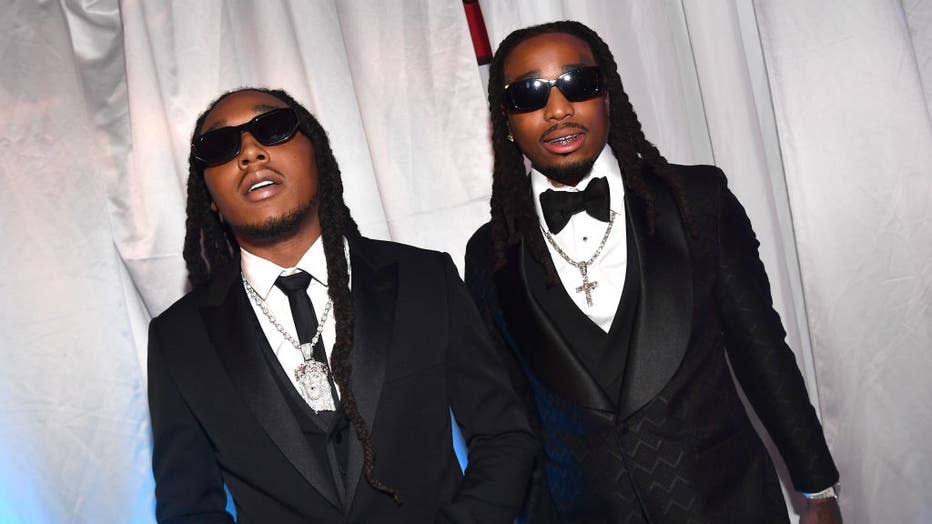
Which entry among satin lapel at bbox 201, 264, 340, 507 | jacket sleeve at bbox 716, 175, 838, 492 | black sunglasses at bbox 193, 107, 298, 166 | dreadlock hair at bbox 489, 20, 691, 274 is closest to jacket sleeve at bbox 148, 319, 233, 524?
satin lapel at bbox 201, 264, 340, 507

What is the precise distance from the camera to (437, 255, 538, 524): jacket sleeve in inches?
86.6

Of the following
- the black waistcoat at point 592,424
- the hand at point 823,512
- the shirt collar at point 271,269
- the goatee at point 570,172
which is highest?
the goatee at point 570,172

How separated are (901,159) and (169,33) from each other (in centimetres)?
261

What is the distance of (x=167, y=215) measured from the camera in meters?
3.07

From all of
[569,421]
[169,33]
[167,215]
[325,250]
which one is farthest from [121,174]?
[569,421]

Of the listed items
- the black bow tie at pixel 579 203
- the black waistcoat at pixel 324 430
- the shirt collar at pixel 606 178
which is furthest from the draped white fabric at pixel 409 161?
the black waistcoat at pixel 324 430

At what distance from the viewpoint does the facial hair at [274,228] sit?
233 cm

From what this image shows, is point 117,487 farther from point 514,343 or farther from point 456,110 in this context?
point 456,110

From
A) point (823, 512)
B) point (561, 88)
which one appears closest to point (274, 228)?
point (561, 88)

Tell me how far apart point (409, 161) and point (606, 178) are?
0.93m

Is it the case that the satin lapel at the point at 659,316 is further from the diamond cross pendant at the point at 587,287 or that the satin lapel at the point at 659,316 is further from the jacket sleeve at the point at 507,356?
the jacket sleeve at the point at 507,356

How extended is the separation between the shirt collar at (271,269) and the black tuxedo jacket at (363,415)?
0.19 ft

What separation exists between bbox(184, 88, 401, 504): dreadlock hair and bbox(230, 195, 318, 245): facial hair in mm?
102

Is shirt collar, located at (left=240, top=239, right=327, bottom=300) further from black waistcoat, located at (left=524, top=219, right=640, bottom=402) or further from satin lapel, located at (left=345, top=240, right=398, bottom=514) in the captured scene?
black waistcoat, located at (left=524, top=219, right=640, bottom=402)
